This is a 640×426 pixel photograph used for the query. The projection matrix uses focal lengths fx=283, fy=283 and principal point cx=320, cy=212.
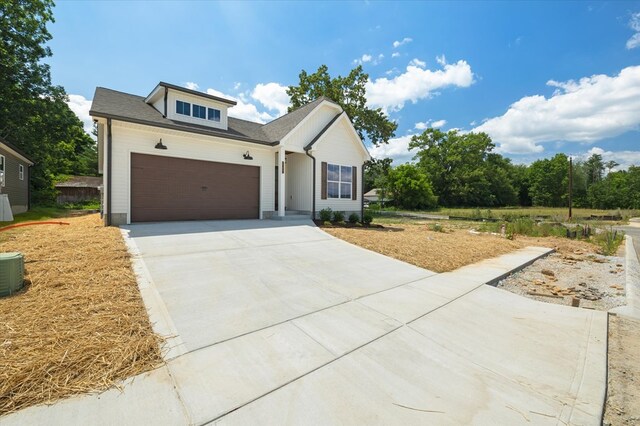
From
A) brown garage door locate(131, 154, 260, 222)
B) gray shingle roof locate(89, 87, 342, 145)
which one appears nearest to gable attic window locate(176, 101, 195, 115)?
gray shingle roof locate(89, 87, 342, 145)

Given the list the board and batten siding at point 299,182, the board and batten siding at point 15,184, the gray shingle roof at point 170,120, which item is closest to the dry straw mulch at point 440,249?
the board and batten siding at point 299,182

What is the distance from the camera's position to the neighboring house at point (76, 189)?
31.9m

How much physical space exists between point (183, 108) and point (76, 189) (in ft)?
102

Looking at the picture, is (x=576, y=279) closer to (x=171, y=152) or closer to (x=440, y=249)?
(x=440, y=249)

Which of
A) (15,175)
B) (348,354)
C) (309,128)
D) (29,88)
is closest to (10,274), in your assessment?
(348,354)

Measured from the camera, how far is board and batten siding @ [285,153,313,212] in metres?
13.1

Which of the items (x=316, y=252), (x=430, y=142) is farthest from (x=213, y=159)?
(x=430, y=142)

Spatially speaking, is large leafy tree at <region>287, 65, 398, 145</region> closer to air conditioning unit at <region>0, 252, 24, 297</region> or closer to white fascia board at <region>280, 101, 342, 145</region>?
white fascia board at <region>280, 101, 342, 145</region>

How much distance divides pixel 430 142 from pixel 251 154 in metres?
43.7

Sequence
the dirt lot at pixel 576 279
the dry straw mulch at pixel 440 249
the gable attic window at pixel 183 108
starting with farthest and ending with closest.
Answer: the gable attic window at pixel 183 108 → the dry straw mulch at pixel 440 249 → the dirt lot at pixel 576 279

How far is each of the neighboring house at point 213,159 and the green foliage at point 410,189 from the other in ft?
80.1

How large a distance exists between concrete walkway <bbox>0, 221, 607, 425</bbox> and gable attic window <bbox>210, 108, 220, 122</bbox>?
860cm

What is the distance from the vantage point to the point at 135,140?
362 inches

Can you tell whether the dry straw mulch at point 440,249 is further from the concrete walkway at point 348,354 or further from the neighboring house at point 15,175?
the neighboring house at point 15,175
